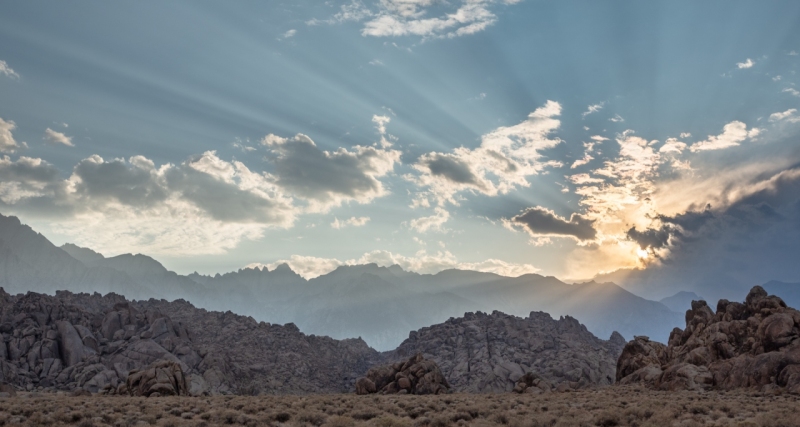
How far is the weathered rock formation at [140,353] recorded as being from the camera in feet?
289

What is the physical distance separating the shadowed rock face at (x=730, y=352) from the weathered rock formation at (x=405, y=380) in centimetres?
2754

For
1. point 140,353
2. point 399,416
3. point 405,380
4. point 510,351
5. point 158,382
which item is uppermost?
point 399,416

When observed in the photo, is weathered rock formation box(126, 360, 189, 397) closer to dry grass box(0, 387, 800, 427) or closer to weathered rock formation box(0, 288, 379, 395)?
weathered rock formation box(0, 288, 379, 395)

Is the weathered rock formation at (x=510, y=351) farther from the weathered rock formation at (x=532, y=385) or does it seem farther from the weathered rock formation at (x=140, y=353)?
the weathered rock formation at (x=140, y=353)

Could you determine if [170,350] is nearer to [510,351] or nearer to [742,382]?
[510,351]

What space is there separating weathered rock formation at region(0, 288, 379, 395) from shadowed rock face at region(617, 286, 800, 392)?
57.9 m

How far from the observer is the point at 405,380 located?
75.2m

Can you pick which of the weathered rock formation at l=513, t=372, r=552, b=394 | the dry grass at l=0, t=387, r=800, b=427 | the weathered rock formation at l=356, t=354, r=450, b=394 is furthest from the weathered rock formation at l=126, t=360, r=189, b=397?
the weathered rock formation at l=513, t=372, r=552, b=394

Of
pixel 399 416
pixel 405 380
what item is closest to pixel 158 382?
pixel 405 380

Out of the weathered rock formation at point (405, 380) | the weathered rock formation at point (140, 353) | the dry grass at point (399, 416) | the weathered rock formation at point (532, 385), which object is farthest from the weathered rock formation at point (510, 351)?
the dry grass at point (399, 416)

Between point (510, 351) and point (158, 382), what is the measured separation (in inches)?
4486

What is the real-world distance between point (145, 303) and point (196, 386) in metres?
103

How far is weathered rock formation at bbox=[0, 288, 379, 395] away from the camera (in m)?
88.0

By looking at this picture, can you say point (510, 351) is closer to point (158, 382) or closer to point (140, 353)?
point (140, 353)
